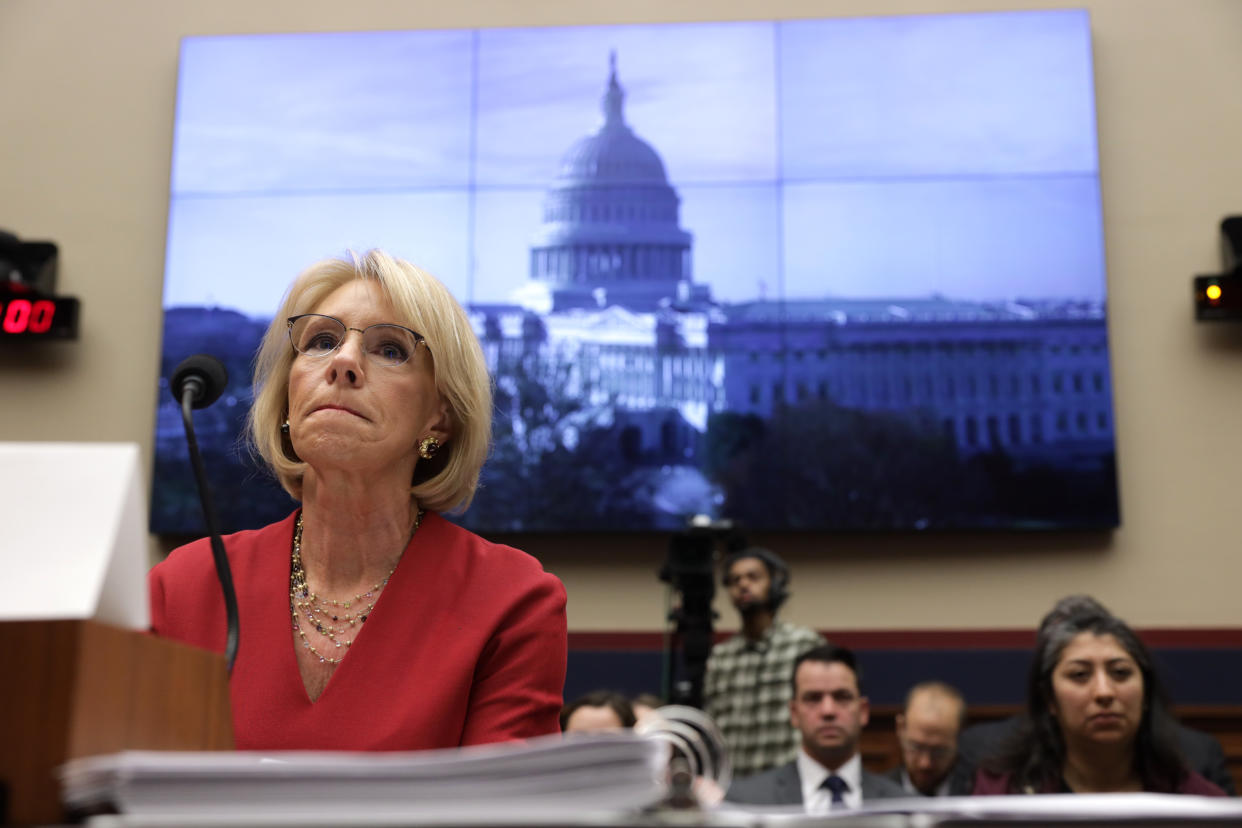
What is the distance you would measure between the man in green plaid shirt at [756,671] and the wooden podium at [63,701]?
273cm

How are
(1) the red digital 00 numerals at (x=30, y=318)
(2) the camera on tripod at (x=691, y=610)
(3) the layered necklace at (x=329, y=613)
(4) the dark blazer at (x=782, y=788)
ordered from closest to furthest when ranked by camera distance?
1. (3) the layered necklace at (x=329, y=613)
2. (4) the dark blazer at (x=782, y=788)
3. (2) the camera on tripod at (x=691, y=610)
4. (1) the red digital 00 numerals at (x=30, y=318)

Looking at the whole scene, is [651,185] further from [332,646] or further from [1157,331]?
[332,646]

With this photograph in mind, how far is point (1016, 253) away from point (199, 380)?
3.51 m

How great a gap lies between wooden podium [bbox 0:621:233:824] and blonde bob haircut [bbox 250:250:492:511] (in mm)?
705

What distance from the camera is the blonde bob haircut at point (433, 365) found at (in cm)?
133

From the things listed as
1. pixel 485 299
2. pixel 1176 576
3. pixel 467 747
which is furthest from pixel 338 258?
pixel 1176 576

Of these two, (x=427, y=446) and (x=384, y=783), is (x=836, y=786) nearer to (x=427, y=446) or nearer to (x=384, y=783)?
(x=427, y=446)

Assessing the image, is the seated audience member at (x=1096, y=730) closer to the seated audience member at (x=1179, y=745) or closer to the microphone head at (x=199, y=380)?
the seated audience member at (x=1179, y=745)

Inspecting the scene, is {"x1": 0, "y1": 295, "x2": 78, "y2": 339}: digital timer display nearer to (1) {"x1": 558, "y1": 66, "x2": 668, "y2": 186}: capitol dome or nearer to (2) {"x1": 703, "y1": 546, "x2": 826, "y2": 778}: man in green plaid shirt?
(1) {"x1": 558, "y1": 66, "x2": 668, "y2": 186}: capitol dome

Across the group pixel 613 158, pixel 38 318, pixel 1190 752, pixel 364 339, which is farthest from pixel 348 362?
pixel 38 318

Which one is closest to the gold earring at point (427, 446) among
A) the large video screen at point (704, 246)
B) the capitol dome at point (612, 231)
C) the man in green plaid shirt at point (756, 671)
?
the man in green plaid shirt at point (756, 671)

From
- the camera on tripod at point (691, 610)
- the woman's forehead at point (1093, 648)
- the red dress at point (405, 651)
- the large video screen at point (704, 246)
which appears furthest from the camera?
the large video screen at point (704, 246)

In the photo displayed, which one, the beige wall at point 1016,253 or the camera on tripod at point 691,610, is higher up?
the beige wall at point 1016,253

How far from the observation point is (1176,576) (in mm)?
4094
